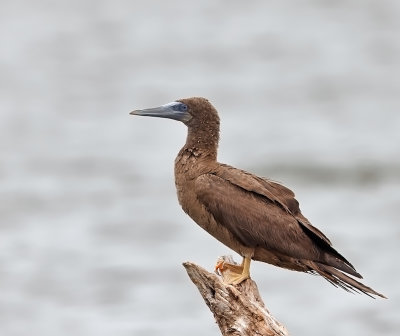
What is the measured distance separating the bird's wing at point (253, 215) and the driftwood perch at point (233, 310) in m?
Result: 0.80

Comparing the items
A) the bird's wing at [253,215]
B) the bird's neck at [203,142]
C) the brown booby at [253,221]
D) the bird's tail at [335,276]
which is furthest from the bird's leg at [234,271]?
the bird's neck at [203,142]

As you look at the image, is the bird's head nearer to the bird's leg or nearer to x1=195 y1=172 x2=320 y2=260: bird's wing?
x1=195 y1=172 x2=320 y2=260: bird's wing

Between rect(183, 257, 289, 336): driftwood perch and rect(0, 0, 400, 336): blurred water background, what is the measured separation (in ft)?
31.0

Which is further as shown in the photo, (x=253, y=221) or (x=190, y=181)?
(x=190, y=181)

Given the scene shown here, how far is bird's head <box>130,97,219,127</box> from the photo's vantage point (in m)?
12.6

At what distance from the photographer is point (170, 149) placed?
2672cm

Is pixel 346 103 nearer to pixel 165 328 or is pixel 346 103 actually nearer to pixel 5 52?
pixel 5 52

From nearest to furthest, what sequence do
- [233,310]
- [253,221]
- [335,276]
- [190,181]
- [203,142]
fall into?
[233,310], [335,276], [253,221], [190,181], [203,142]

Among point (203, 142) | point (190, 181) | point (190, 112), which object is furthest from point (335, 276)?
point (190, 112)

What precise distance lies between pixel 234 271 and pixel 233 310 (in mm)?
916

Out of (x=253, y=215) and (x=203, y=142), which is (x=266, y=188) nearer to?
(x=253, y=215)

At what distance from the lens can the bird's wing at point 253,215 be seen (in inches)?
456

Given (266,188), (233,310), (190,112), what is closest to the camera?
(233,310)

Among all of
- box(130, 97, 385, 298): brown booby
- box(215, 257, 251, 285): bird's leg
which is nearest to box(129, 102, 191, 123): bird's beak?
box(130, 97, 385, 298): brown booby
